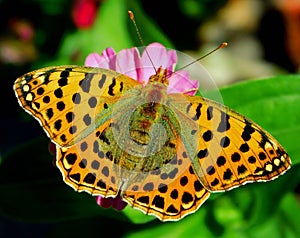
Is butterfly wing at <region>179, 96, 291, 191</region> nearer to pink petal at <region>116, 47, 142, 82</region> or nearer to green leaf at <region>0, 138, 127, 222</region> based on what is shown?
pink petal at <region>116, 47, 142, 82</region>

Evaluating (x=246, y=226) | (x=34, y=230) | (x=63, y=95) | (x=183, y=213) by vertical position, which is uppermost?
(x=63, y=95)

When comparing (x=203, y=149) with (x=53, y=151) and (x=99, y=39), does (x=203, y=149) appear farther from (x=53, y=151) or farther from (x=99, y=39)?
(x=99, y=39)

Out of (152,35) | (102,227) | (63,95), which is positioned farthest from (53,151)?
(102,227)

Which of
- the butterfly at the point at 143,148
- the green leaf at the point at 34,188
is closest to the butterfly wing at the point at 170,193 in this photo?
the butterfly at the point at 143,148

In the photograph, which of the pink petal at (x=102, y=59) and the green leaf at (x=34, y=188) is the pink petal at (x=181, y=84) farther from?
the green leaf at (x=34, y=188)

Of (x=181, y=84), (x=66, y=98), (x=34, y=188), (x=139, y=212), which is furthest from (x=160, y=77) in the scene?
(x=34, y=188)
